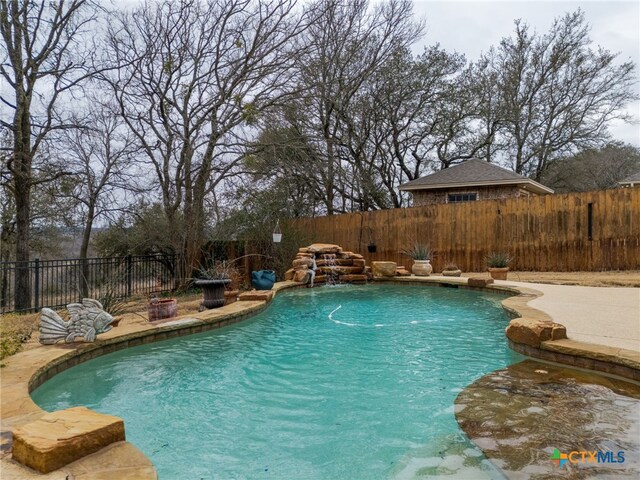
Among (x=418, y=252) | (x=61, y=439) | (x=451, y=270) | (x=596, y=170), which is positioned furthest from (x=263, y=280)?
(x=596, y=170)

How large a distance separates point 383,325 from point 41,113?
29.7 feet

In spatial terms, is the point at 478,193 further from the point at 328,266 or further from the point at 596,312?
the point at 596,312

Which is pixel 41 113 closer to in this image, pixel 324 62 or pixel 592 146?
pixel 324 62

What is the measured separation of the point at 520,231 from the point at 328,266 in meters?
4.97

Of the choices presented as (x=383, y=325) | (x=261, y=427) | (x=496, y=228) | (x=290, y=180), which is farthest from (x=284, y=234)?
Result: (x=261, y=427)

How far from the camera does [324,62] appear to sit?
529 inches

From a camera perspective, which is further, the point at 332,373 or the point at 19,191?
the point at 19,191

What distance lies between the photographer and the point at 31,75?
8.48 m

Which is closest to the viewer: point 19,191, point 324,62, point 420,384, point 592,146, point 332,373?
point 420,384

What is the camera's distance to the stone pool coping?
1.62 metres

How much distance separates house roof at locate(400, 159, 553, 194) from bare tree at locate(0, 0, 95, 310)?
1131 cm

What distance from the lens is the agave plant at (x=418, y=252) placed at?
10492 mm

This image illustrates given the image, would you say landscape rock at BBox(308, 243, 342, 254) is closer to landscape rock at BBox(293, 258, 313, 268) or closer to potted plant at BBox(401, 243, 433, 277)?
landscape rock at BBox(293, 258, 313, 268)

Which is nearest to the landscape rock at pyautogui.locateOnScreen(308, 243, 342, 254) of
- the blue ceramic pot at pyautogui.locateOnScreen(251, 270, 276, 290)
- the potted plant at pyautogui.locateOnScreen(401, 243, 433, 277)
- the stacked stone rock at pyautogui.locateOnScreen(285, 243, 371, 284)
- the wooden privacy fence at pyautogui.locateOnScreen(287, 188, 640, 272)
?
the stacked stone rock at pyautogui.locateOnScreen(285, 243, 371, 284)
